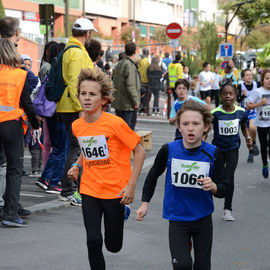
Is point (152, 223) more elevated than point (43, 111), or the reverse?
point (43, 111)

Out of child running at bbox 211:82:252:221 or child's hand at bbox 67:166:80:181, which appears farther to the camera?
child running at bbox 211:82:252:221

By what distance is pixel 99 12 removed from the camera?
69.4m

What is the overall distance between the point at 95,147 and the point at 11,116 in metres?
2.18

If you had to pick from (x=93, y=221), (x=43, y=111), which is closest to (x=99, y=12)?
(x=43, y=111)

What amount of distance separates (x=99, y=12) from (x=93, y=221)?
6588 cm

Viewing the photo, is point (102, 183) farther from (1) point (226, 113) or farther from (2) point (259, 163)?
(2) point (259, 163)

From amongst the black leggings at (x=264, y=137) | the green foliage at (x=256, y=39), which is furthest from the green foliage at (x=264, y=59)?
the green foliage at (x=256, y=39)

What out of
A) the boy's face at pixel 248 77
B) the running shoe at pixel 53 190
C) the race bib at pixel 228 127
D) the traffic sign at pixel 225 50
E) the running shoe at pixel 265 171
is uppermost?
the traffic sign at pixel 225 50

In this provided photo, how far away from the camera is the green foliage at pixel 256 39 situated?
90.6 metres

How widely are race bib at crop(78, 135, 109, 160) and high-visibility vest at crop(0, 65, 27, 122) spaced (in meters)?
2.03

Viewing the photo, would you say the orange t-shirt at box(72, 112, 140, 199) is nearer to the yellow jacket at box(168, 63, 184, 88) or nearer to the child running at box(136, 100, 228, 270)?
the child running at box(136, 100, 228, 270)

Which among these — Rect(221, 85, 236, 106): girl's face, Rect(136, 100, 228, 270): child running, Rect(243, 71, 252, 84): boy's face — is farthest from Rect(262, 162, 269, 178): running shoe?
Rect(136, 100, 228, 270): child running

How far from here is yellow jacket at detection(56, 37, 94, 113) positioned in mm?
8227

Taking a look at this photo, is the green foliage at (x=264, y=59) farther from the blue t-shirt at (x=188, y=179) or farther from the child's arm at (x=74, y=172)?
the blue t-shirt at (x=188, y=179)
